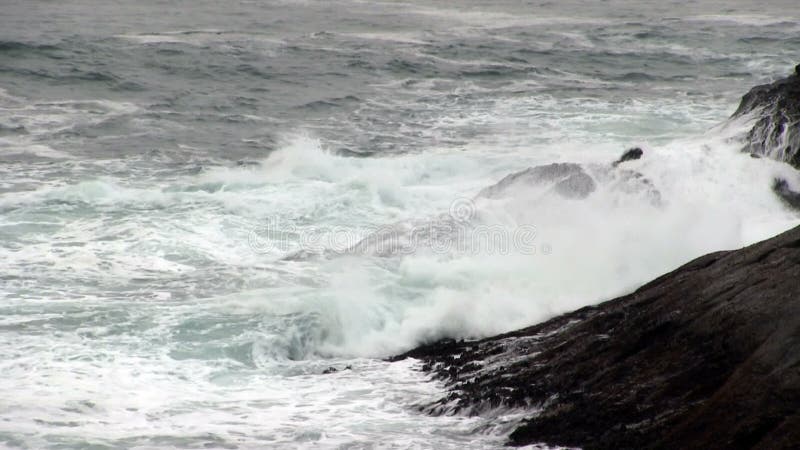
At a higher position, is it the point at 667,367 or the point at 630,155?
the point at 630,155

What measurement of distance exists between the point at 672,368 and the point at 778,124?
689 centimetres

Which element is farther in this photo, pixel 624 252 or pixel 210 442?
pixel 624 252

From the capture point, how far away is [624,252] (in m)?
11.6

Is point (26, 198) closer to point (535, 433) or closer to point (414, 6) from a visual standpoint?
point (535, 433)

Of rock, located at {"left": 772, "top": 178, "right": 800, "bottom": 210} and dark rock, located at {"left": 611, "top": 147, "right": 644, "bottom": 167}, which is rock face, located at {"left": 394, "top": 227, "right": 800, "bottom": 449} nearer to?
rock, located at {"left": 772, "top": 178, "right": 800, "bottom": 210}

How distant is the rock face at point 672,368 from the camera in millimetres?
6379

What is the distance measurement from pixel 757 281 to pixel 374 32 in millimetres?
25927

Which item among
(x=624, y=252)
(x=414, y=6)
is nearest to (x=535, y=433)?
(x=624, y=252)

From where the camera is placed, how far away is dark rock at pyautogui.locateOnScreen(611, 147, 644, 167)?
532 inches

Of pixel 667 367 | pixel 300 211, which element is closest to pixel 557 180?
pixel 300 211

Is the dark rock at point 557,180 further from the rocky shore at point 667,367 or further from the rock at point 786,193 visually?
the rocky shore at point 667,367

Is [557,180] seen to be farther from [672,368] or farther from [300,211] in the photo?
[672,368]

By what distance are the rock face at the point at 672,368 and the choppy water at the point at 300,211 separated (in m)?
0.51

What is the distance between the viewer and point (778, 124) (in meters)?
13.3
